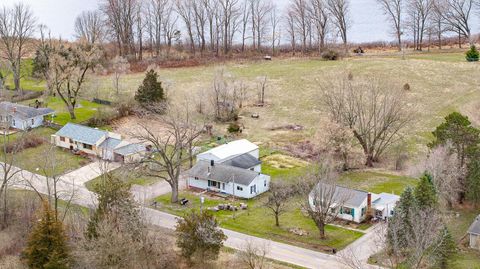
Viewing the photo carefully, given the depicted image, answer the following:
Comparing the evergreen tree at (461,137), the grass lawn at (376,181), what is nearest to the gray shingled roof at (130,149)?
Result: the grass lawn at (376,181)

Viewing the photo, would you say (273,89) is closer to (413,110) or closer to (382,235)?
(413,110)

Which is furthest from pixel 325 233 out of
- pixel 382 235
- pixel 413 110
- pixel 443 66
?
pixel 443 66

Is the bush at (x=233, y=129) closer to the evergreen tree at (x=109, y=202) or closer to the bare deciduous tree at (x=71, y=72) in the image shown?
the bare deciduous tree at (x=71, y=72)

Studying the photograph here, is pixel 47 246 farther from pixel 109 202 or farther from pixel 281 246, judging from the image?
pixel 281 246

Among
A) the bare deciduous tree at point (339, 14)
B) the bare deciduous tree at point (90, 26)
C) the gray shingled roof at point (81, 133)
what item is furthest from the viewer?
the bare deciduous tree at point (90, 26)

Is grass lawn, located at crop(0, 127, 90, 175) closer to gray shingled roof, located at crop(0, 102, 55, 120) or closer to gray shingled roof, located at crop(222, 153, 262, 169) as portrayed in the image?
gray shingled roof, located at crop(0, 102, 55, 120)

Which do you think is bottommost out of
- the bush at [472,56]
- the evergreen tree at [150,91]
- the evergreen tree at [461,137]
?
the evergreen tree at [461,137]

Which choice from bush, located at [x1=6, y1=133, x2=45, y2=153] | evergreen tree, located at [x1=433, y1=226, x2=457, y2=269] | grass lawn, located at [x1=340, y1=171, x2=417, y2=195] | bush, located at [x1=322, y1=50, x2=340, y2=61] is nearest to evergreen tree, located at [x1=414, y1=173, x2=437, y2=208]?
evergreen tree, located at [x1=433, y1=226, x2=457, y2=269]
